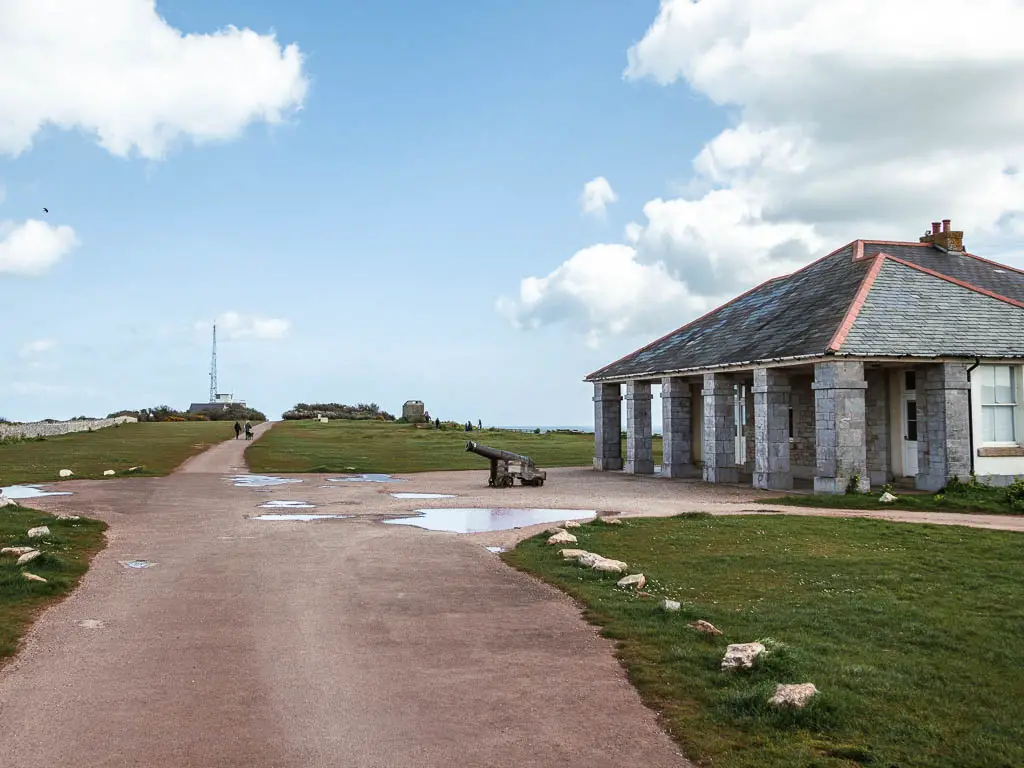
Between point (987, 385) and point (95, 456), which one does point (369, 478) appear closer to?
point (95, 456)

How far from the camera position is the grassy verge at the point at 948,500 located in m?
20.4

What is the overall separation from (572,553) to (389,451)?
33931 millimetres

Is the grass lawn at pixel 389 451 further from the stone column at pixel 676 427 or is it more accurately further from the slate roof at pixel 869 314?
the slate roof at pixel 869 314

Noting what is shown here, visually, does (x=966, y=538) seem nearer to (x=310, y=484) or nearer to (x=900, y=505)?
(x=900, y=505)

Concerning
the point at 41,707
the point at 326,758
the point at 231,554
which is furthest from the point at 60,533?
the point at 326,758

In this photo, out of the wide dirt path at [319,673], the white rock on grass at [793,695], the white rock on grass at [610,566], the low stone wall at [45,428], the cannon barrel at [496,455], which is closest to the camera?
the wide dirt path at [319,673]

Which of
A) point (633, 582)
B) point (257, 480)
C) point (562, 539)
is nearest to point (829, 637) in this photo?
point (633, 582)

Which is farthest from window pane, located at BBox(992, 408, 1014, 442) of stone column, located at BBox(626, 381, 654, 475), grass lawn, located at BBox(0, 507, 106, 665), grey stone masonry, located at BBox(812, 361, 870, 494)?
grass lawn, located at BBox(0, 507, 106, 665)

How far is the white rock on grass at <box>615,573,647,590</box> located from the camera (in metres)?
11.2

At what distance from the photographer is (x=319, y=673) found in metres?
7.71

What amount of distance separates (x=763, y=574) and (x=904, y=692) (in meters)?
5.02

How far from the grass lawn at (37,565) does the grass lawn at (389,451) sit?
1752cm

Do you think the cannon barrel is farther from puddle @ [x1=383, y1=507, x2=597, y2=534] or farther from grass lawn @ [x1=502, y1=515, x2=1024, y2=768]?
grass lawn @ [x1=502, y1=515, x2=1024, y2=768]

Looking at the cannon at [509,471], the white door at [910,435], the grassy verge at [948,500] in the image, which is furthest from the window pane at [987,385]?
the cannon at [509,471]
